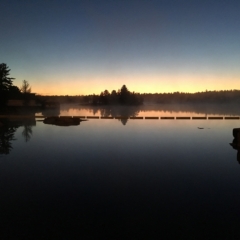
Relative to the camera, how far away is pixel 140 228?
187 inches

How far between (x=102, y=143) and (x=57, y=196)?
345 inches

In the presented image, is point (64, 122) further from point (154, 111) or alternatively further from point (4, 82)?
point (154, 111)

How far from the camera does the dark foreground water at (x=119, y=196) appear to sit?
4.71 m

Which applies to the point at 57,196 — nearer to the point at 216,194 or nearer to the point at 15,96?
Result: the point at 216,194

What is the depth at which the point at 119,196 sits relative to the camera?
6352 millimetres

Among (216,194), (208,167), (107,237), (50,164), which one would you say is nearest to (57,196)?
(107,237)

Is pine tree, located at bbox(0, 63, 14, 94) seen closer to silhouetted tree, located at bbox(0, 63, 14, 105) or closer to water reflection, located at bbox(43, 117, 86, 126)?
silhouetted tree, located at bbox(0, 63, 14, 105)

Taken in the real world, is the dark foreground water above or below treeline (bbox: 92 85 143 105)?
below

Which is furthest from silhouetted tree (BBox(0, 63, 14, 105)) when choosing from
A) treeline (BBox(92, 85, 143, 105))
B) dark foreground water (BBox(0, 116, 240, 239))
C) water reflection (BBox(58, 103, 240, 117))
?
treeline (BBox(92, 85, 143, 105))

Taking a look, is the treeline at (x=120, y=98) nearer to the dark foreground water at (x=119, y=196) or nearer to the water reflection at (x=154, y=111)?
the water reflection at (x=154, y=111)

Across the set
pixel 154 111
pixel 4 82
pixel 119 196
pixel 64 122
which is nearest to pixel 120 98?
pixel 154 111

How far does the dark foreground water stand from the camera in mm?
4707

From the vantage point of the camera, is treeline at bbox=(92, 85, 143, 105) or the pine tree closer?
the pine tree

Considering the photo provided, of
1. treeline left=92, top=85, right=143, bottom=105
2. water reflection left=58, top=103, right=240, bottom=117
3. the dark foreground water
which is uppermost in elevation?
treeline left=92, top=85, right=143, bottom=105
